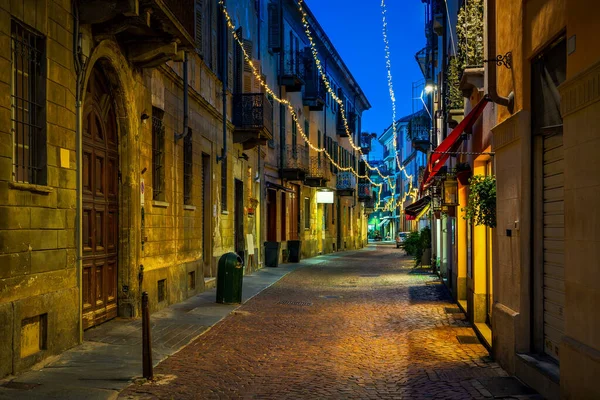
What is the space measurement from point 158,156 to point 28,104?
5.59 metres

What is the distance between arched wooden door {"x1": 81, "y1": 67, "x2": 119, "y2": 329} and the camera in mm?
10102

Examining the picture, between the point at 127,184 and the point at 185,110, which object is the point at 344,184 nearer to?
the point at 185,110

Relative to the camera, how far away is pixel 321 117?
3878 cm

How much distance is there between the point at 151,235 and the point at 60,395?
6.22 meters

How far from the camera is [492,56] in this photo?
897cm

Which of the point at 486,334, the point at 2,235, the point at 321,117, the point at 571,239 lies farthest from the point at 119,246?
the point at 321,117

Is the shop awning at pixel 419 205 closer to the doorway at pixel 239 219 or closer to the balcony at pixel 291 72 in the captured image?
the doorway at pixel 239 219

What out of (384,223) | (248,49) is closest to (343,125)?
(248,49)

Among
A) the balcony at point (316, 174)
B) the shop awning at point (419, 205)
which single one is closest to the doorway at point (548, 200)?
the shop awning at point (419, 205)

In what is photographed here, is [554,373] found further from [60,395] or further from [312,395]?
[60,395]

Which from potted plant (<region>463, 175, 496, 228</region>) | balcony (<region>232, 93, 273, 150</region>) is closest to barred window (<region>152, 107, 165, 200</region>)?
potted plant (<region>463, 175, 496, 228</region>)

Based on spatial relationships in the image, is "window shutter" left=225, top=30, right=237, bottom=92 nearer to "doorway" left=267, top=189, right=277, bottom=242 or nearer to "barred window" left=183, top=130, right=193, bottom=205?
"barred window" left=183, top=130, right=193, bottom=205

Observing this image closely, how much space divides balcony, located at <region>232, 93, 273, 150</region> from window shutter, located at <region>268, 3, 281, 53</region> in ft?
22.1

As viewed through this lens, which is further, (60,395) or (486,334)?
(486,334)
